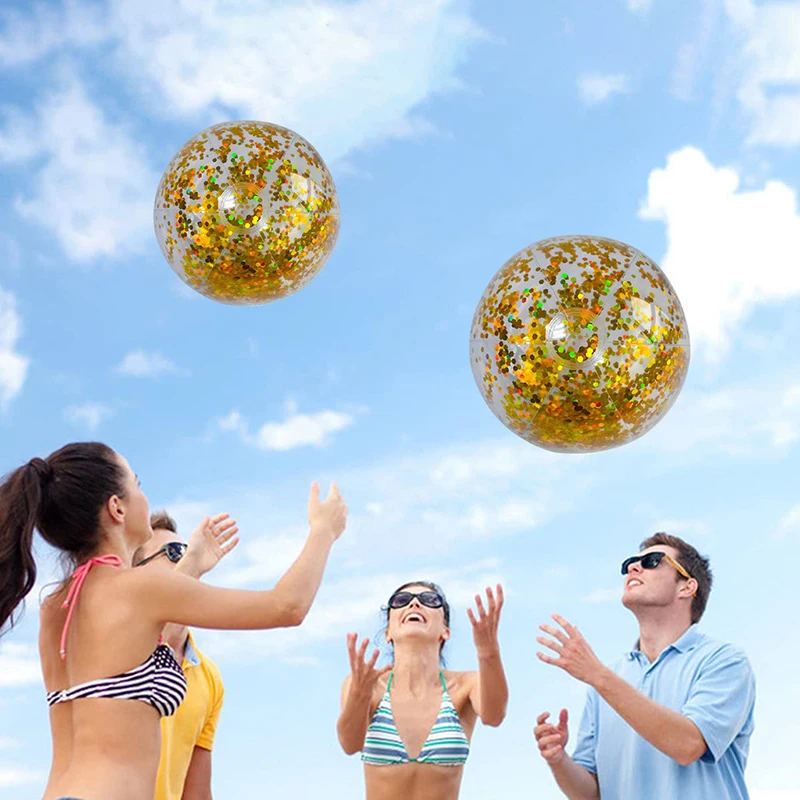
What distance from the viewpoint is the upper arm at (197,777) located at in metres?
4.52

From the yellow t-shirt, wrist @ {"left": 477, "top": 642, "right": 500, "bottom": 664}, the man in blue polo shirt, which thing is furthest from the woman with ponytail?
wrist @ {"left": 477, "top": 642, "right": 500, "bottom": 664}

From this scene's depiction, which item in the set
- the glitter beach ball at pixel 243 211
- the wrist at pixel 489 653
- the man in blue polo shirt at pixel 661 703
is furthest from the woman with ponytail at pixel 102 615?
the wrist at pixel 489 653

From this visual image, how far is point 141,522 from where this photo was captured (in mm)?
3256

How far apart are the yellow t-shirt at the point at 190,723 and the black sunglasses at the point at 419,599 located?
90 centimetres

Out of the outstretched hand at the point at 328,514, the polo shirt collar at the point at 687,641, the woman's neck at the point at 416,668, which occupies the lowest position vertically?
the polo shirt collar at the point at 687,641

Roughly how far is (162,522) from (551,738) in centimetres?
193

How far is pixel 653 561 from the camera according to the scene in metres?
4.58

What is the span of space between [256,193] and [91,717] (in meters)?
2.23

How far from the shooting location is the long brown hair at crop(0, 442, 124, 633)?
9.96ft

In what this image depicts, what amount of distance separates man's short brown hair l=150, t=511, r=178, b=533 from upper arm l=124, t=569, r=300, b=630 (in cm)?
183

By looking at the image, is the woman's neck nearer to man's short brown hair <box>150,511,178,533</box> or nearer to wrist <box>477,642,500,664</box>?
wrist <box>477,642,500,664</box>

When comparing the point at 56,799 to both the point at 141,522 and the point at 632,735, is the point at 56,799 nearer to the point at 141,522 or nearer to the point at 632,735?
the point at 141,522

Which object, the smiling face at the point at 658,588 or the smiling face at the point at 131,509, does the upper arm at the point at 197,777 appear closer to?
the smiling face at the point at 131,509

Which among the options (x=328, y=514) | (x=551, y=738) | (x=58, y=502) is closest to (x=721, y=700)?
(x=551, y=738)
